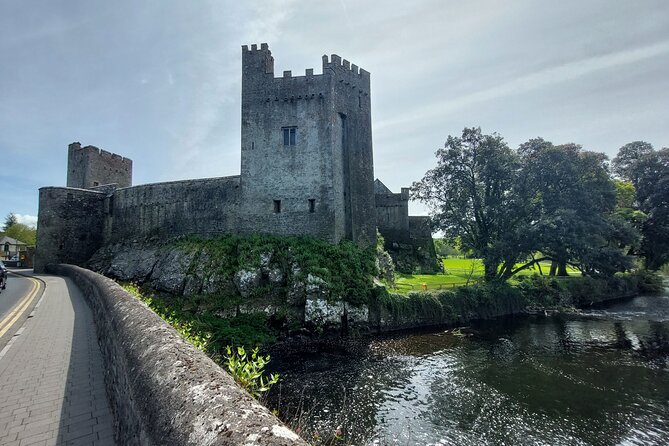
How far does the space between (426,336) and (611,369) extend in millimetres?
7698

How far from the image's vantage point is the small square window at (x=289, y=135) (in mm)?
23438

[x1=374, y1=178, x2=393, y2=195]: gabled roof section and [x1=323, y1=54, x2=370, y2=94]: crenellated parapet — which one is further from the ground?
[x1=323, y1=54, x2=370, y2=94]: crenellated parapet

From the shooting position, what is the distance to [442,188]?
1121 inches

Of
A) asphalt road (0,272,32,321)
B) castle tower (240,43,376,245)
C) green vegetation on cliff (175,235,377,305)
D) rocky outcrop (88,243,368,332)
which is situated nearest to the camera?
asphalt road (0,272,32,321)

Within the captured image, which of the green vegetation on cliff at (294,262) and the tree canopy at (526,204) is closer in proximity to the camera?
the green vegetation on cliff at (294,262)

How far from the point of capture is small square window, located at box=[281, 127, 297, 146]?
23438 millimetres

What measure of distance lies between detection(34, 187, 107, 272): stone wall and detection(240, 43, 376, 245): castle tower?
1847 cm

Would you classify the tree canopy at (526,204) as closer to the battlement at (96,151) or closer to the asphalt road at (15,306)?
the asphalt road at (15,306)

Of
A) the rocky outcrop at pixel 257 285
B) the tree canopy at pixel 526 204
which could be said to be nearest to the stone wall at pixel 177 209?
the rocky outcrop at pixel 257 285

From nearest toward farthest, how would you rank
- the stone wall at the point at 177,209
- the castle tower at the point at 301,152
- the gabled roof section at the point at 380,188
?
1. the castle tower at the point at 301,152
2. the stone wall at the point at 177,209
3. the gabled roof section at the point at 380,188

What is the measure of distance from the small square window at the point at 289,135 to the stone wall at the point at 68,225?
2101 centimetres

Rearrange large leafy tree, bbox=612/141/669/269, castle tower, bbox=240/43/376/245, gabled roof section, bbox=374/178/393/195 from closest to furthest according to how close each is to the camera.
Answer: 1. castle tower, bbox=240/43/376/245
2. large leafy tree, bbox=612/141/669/269
3. gabled roof section, bbox=374/178/393/195

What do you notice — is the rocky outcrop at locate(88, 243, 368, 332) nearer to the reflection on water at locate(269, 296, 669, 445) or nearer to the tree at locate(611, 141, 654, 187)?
the reflection on water at locate(269, 296, 669, 445)

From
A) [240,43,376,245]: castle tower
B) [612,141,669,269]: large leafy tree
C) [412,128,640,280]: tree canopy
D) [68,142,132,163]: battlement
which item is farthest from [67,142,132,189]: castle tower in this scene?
[612,141,669,269]: large leafy tree
